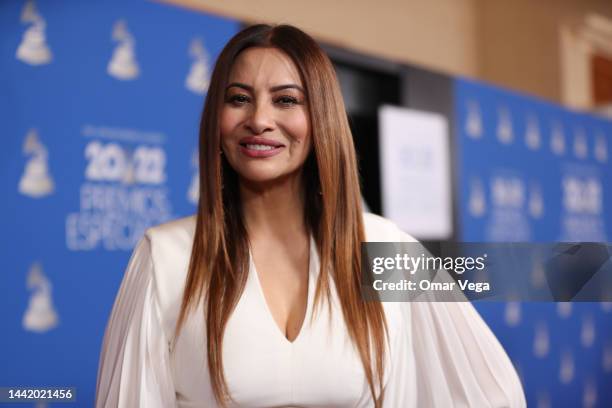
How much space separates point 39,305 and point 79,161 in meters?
0.47

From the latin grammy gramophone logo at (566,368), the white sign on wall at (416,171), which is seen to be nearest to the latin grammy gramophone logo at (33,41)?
the white sign on wall at (416,171)

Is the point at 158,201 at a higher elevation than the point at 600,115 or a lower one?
lower

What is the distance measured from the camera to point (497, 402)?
4.20ft

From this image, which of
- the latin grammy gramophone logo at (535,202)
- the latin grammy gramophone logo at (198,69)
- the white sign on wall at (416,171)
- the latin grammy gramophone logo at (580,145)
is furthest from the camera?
the latin grammy gramophone logo at (580,145)

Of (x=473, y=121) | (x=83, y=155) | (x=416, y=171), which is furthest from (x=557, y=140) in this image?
(x=83, y=155)

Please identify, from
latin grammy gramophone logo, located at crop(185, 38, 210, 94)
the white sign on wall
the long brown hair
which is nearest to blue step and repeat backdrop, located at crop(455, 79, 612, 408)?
the white sign on wall

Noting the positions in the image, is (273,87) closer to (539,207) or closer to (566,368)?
(539,207)

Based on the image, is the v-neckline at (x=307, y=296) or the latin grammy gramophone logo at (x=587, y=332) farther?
the latin grammy gramophone logo at (x=587, y=332)

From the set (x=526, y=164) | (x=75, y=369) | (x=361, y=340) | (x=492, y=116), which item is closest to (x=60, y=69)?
(x=75, y=369)

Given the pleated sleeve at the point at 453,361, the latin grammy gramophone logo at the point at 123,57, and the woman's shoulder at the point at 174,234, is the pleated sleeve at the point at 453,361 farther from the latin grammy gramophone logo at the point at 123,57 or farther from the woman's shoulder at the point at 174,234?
the latin grammy gramophone logo at the point at 123,57

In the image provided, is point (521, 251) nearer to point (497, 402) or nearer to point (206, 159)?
point (497, 402)

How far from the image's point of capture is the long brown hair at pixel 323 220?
4.07 feet

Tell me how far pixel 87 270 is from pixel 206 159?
3.71 ft

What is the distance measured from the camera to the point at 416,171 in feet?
11.7
